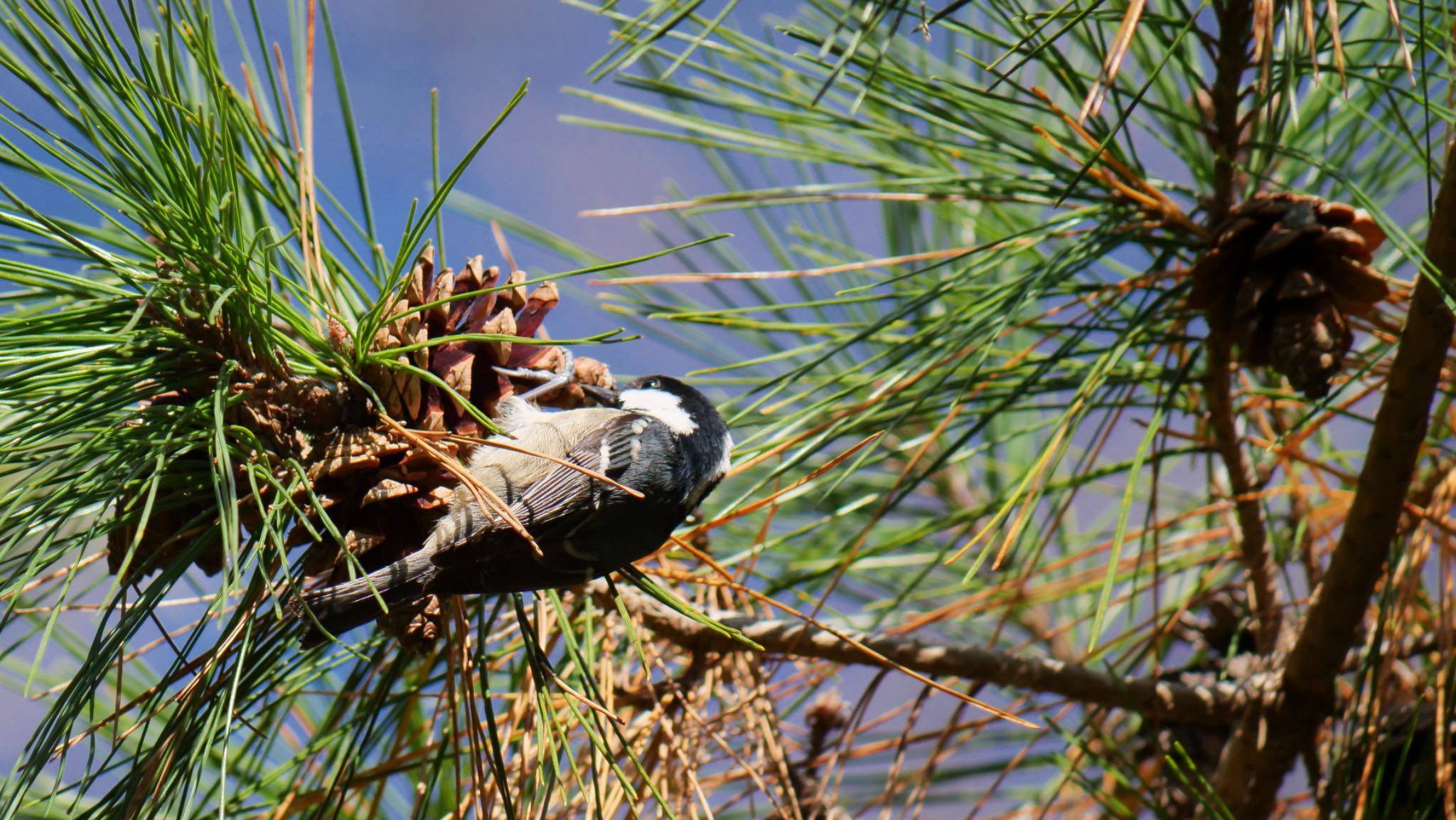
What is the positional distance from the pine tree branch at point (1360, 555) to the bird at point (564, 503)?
539mm

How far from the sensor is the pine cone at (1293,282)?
3.34 feet

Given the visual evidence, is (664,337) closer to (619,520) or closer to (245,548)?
(619,520)

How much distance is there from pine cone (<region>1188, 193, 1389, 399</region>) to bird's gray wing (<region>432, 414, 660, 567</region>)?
1.75 ft

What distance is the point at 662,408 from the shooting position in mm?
1249

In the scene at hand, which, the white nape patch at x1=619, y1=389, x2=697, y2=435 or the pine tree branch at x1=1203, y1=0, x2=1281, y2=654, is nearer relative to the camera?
the pine tree branch at x1=1203, y1=0, x2=1281, y2=654

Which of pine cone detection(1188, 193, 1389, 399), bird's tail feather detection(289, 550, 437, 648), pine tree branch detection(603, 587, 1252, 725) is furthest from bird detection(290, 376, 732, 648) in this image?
pine cone detection(1188, 193, 1389, 399)

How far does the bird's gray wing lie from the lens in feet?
2.88

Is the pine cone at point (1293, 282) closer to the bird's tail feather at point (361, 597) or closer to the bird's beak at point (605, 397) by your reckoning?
the bird's beak at point (605, 397)

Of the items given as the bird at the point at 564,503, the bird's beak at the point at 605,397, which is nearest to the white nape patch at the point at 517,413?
the bird at the point at 564,503

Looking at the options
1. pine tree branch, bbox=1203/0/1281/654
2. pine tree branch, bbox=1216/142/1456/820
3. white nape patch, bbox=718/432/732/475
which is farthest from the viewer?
white nape patch, bbox=718/432/732/475

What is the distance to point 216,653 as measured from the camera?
808 millimetres

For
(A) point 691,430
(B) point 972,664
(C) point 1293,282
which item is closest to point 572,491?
(A) point 691,430

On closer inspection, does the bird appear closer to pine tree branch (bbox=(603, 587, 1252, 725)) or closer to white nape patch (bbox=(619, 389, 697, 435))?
white nape patch (bbox=(619, 389, 697, 435))

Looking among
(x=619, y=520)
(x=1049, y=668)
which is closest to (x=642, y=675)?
(x=619, y=520)
